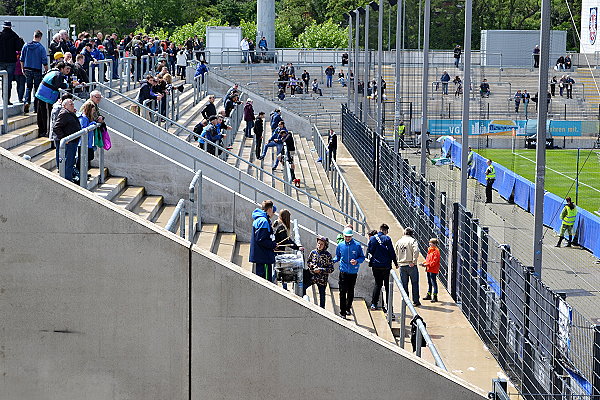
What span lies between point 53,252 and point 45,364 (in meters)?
1.14

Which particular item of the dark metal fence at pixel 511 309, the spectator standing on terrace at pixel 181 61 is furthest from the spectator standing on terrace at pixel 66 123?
the spectator standing on terrace at pixel 181 61

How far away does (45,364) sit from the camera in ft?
34.6

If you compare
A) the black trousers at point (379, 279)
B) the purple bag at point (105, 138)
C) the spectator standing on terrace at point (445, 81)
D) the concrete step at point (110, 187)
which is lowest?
the black trousers at point (379, 279)

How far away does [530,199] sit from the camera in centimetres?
3438

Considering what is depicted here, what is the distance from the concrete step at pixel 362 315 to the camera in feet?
52.4

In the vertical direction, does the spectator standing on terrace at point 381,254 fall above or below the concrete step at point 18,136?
below

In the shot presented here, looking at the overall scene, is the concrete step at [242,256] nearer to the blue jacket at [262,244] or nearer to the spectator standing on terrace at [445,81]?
the blue jacket at [262,244]

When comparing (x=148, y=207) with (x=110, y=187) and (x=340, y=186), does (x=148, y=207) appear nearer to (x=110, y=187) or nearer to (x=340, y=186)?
(x=110, y=187)

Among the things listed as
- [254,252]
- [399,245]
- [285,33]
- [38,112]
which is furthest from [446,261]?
[285,33]

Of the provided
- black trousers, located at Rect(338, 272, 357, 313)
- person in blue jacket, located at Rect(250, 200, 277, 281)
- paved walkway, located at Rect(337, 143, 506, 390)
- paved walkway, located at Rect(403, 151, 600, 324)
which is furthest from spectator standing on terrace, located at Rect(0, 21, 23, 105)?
paved walkway, located at Rect(403, 151, 600, 324)

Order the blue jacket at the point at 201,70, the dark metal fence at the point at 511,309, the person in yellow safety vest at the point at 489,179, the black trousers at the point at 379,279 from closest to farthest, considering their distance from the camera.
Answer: the dark metal fence at the point at 511,309 → the black trousers at the point at 379,279 → the person in yellow safety vest at the point at 489,179 → the blue jacket at the point at 201,70

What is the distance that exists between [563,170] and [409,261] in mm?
31692

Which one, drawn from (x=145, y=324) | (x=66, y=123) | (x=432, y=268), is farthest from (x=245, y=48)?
Answer: (x=145, y=324)

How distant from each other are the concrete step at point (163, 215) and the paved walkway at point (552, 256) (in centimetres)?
667
